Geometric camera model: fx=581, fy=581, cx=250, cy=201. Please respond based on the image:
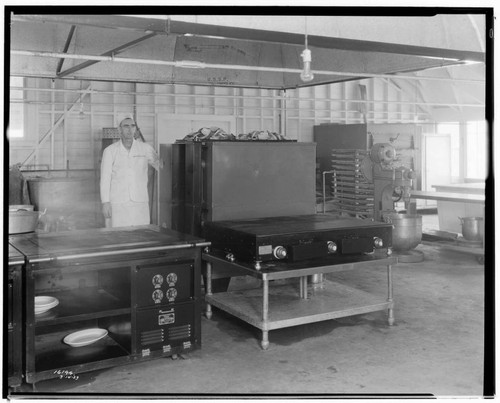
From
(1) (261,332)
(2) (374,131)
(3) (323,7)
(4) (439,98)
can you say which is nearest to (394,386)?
(1) (261,332)

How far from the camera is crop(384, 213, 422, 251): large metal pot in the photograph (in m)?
7.80

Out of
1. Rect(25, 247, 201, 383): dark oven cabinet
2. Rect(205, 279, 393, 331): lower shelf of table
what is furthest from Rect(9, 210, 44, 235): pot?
Rect(205, 279, 393, 331): lower shelf of table

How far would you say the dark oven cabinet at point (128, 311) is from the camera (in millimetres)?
3715

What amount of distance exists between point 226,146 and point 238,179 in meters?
0.34

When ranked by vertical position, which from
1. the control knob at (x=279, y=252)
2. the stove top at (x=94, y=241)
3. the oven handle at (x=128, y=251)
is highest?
the stove top at (x=94, y=241)

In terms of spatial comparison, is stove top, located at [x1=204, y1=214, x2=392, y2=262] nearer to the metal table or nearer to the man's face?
the metal table

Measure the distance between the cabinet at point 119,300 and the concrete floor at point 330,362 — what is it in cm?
15

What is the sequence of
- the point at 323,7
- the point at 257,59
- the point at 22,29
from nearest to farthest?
the point at 323,7
the point at 22,29
the point at 257,59

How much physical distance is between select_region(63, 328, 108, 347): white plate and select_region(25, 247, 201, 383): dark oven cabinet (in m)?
0.04

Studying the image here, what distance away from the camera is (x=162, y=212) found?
267 inches

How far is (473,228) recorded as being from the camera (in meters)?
8.15

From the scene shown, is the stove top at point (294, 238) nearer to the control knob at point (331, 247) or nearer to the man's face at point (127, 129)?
the control knob at point (331, 247)

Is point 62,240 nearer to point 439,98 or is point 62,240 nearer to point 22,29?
point 22,29

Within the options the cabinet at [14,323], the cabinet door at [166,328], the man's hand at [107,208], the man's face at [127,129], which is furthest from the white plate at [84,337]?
the man's face at [127,129]
